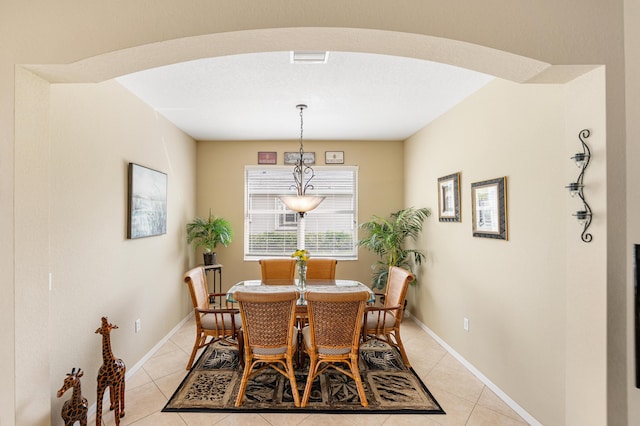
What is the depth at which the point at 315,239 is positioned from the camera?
525 cm

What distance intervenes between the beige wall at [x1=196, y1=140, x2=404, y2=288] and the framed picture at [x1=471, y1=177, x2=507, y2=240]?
2094 mm

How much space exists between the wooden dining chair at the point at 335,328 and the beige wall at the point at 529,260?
1.18 metres

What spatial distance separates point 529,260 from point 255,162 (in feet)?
12.9

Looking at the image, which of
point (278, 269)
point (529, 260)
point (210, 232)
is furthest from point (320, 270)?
point (529, 260)

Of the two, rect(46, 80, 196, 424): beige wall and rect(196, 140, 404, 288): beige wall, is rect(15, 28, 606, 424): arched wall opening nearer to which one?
rect(46, 80, 196, 424): beige wall

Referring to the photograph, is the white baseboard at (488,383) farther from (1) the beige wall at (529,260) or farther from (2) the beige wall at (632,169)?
(2) the beige wall at (632,169)

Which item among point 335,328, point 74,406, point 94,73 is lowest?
point 74,406

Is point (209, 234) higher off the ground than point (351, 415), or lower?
higher

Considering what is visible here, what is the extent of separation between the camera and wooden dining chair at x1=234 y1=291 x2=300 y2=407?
8.07 ft

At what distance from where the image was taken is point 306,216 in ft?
17.2

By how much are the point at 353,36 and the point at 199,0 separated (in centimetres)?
75

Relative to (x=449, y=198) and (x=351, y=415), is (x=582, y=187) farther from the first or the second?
(x=351, y=415)

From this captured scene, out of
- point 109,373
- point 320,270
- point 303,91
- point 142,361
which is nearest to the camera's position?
point 109,373

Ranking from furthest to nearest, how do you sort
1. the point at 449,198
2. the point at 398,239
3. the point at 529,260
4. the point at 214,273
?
1. the point at 214,273
2. the point at 398,239
3. the point at 449,198
4. the point at 529,260
